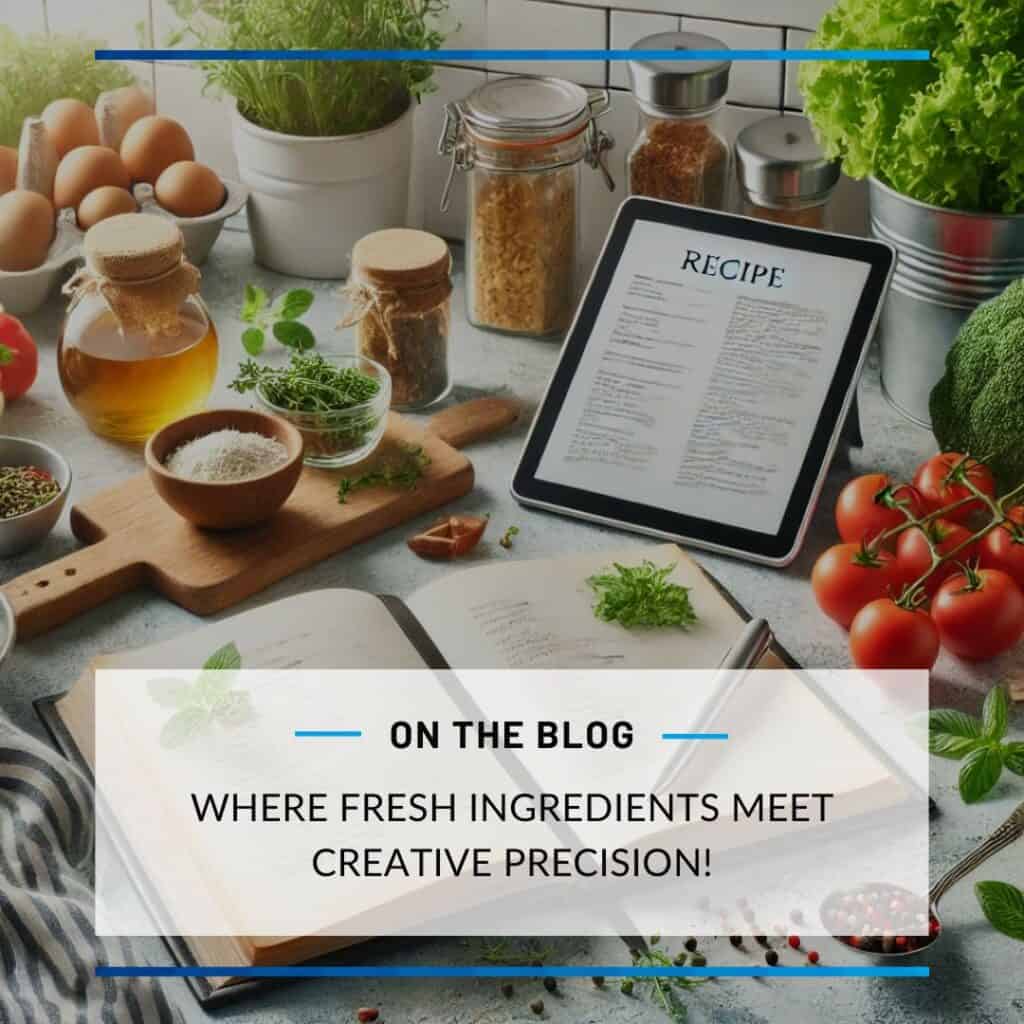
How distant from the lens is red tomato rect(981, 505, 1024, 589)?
1352 mm

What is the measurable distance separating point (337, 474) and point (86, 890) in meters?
0.57

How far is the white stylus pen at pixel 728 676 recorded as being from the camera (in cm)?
118

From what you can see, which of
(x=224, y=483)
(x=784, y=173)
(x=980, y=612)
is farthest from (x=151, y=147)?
(x=980, y=612)

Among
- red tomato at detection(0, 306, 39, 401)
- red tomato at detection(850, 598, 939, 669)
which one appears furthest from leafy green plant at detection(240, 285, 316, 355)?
red tomato at detection(850, 598, 939, 669)

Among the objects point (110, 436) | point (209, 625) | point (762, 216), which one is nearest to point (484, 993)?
point (209, 625)

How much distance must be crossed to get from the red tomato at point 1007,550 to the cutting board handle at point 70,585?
73 centimetres

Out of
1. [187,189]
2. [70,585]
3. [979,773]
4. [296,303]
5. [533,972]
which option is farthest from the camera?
[187,189]

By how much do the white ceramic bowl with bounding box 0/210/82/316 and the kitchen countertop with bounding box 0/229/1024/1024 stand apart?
0.03m

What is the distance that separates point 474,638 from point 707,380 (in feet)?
1.31

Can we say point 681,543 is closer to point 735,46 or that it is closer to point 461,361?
point 461,361

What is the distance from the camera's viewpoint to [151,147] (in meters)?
1.89

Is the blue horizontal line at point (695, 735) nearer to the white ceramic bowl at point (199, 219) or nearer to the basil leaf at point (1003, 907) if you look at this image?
the basil leaf at point (1003, 907)

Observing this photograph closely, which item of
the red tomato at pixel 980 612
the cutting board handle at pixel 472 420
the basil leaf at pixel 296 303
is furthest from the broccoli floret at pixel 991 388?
the basil leaf at pixel 296 303

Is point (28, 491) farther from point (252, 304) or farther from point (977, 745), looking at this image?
point (977, 745)
